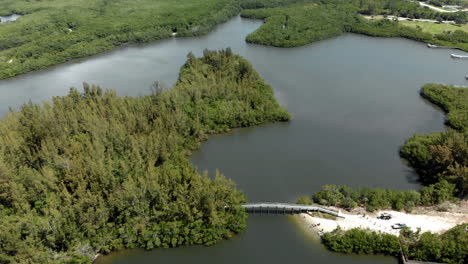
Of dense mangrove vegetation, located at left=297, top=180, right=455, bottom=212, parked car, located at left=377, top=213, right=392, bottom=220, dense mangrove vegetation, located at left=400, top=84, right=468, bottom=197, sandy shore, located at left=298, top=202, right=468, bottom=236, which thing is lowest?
sandy shore, located at left=298, top=202, right=468, bottom=236

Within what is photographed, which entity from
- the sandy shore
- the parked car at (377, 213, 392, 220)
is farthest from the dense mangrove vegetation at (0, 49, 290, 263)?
the parked car at (377, 213, 392, 220)

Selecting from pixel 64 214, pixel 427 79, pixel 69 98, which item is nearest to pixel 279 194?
pixel 64 214

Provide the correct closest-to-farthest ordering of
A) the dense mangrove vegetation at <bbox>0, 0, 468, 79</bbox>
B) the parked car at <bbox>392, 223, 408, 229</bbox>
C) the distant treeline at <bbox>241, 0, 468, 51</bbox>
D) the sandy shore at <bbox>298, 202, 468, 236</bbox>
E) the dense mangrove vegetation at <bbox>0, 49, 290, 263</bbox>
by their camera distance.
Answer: the dense mangrove vegetation at <bbox>0, 49, 290, 263</bbox>, the parked car at <bbox>392, 223, 408, 229</bbox>, the sandy shore at <bbox>298, 202, 468, 236</bbox>, the dense mangrove vegetation at <bbox>0, 0, 468, 79</bbox>, the distant treeline at <bbox>241, 0, 468, 51</bbox>

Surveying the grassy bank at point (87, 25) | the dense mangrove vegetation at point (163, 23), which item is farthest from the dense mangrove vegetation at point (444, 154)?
the grassy bank at point (87, 25)

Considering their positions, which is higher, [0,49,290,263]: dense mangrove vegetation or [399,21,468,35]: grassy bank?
[399,21,468,35]: grassy bank

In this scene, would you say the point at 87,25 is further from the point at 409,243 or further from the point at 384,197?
the point at 409,243

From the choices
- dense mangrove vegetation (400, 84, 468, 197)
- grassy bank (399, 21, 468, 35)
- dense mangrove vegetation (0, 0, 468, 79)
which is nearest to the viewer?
dense mangrove vegetation (400, 84, 468, 197)

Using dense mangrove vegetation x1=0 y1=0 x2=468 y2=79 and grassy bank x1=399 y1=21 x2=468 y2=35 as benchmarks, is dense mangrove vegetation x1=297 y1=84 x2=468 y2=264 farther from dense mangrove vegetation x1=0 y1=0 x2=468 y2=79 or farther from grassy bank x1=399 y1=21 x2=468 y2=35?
grassy bank x1=399 y1=21 x2=468 y2=35

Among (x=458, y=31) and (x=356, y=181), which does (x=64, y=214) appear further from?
(x=458, y=31)
